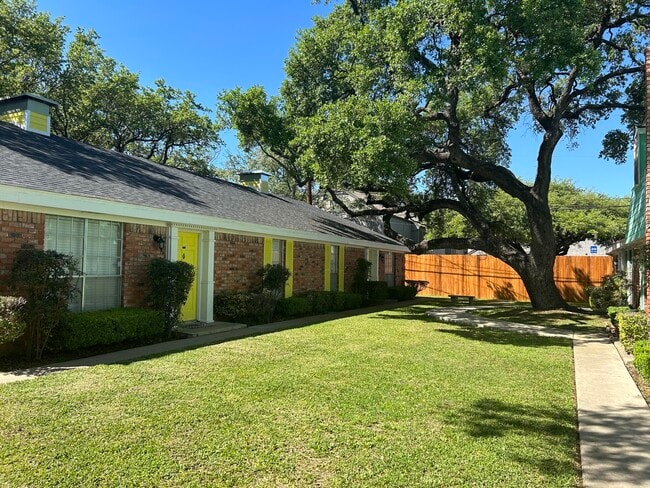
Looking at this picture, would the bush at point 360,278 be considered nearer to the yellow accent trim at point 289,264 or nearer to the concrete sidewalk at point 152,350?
the yellow accent trim at point 289,264

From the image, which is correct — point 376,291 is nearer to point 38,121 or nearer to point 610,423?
point 38,121

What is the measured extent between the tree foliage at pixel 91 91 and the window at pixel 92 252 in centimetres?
1486

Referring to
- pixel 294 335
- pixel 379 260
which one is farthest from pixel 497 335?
pixel 379 260

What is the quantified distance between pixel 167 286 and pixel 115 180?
2.53m

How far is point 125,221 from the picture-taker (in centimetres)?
901

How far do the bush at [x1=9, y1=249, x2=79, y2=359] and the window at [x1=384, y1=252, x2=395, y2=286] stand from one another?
17.6 metres

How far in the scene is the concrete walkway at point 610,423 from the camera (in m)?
3.61

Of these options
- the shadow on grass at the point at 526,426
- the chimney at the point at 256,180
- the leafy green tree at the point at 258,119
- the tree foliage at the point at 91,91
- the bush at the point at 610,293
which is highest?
the tree foliage at the point at 91,91

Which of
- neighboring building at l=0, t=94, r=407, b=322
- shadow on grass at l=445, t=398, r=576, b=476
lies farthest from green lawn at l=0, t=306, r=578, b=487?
neighboring building at l=0, t=94, r=407, b=322

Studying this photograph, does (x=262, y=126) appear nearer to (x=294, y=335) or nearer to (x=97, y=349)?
(x=294, y=335)

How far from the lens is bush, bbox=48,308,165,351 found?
289 inches

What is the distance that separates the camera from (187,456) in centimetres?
368

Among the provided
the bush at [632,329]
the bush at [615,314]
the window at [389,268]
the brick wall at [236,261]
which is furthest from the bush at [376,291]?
the bush at [632,329]

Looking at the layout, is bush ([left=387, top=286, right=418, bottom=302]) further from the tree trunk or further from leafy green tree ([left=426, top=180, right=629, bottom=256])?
the tree trunk
